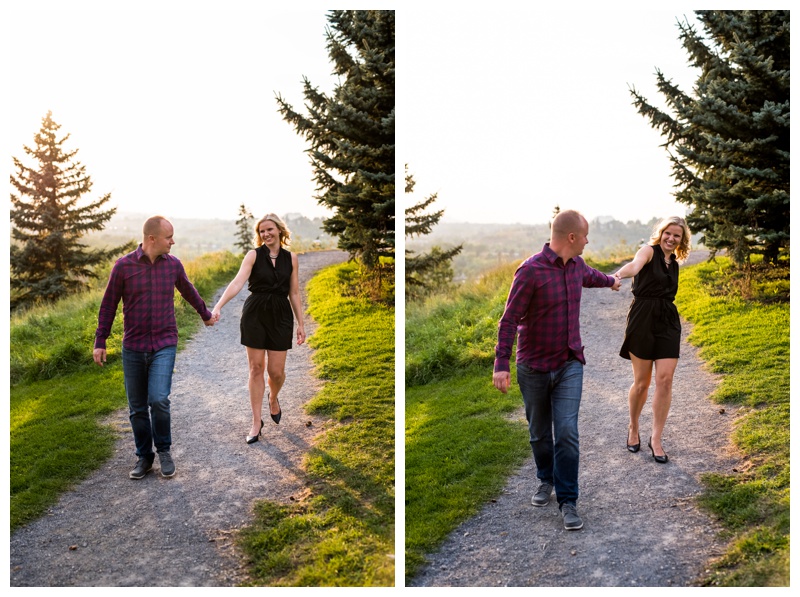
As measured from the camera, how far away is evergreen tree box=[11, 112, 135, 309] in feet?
15.2

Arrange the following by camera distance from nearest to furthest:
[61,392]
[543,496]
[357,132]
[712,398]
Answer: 1. [543,496]
2. [712,398]
3. [357,132]
4. [61,392]

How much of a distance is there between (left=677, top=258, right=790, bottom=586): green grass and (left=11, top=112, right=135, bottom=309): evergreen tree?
416 cm

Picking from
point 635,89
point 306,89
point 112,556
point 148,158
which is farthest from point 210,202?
point 635,89

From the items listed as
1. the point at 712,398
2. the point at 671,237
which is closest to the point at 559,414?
the point at 671,237

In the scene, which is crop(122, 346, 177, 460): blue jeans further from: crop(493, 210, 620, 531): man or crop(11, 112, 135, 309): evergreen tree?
crop(493, 210, 620, 531): man

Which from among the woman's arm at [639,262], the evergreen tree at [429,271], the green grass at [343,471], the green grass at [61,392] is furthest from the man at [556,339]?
the evergreen tree at [429,271]

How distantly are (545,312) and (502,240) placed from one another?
11.7 feet

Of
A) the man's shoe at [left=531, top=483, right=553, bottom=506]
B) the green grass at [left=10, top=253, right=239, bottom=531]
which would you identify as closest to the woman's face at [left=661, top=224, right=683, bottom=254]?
the man's shoe at [left=531, top=483, right=553, bottom=506]

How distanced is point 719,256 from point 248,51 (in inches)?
169

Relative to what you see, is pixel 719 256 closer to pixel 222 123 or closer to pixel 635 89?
pixel 635 89

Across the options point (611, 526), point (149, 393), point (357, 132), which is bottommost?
point (611, 526)

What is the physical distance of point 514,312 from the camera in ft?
10.0

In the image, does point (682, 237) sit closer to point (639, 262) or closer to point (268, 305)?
point (639, 262)

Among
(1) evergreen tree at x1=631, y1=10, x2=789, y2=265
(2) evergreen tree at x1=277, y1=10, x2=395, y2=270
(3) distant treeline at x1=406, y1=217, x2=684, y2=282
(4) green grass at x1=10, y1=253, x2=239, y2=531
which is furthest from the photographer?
(3) distant treeline at x1=406, y1=217, x2=684, y2=282
